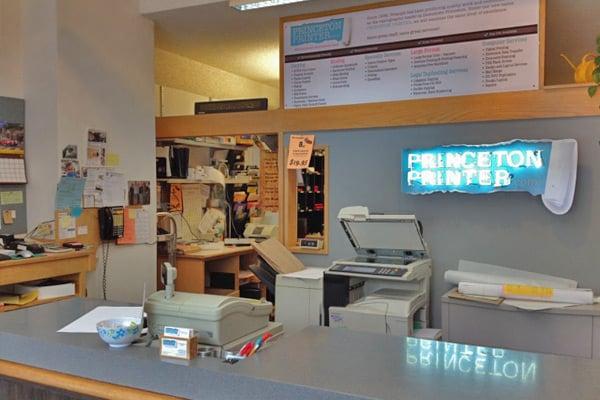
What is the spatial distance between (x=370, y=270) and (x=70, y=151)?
7.88 ft

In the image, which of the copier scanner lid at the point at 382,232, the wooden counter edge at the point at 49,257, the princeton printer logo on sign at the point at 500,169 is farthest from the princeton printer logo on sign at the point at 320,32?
the wooden counter edge at the point at 49,257

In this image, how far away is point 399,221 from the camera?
11.4 ft

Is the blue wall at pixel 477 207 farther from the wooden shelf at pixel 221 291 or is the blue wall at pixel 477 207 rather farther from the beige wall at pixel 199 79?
the beige wall at pixel 199 79

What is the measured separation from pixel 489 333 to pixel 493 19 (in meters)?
2.20

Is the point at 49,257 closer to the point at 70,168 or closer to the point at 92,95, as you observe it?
the point at 70,168

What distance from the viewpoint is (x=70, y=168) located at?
397 centimetres

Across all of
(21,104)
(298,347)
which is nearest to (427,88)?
(298,347)

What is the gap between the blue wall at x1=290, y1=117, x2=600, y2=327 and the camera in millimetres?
3588

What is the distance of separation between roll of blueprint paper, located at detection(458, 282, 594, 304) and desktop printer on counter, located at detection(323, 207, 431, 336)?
0.33m

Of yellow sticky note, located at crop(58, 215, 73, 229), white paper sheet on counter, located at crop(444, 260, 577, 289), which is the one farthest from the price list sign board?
yellow sticky note, located at crop(58, 215, 73, 229)

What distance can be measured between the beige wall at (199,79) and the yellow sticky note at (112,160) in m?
1.89

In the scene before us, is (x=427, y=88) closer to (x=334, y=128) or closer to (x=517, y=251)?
(x=334, y=128)

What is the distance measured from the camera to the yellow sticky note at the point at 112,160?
4.34 meters

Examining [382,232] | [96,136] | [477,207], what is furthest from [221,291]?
[477,207]
